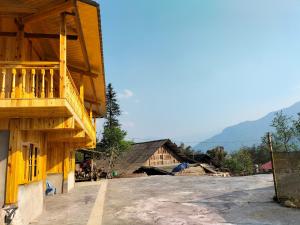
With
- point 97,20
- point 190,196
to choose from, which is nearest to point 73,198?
point 190,196

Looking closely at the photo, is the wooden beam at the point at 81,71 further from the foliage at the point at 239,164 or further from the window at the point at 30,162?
the foliage at the point at 239,164

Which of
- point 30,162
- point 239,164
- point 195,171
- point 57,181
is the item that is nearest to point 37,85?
point 30,162

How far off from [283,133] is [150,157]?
1432 centimetres

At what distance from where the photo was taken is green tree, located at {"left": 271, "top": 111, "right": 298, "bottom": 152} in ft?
105

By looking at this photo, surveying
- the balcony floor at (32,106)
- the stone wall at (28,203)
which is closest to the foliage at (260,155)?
the stone wall at (28,203)

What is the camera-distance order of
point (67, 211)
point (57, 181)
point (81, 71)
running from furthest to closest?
point (57, 181)
point (81, 71)
point (67, 211)

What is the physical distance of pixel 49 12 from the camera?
7.46 m

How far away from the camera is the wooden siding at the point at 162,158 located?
3412cm

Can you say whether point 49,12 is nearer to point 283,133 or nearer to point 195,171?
point 195,171

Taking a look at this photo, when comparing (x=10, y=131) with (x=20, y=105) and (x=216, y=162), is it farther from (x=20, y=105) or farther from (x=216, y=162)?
(x=216, y=162)

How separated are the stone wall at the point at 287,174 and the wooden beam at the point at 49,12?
7420mm

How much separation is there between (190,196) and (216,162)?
32.5 meters

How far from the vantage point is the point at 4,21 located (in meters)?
8.20

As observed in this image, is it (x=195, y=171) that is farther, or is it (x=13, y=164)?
(x=195, y=171)
